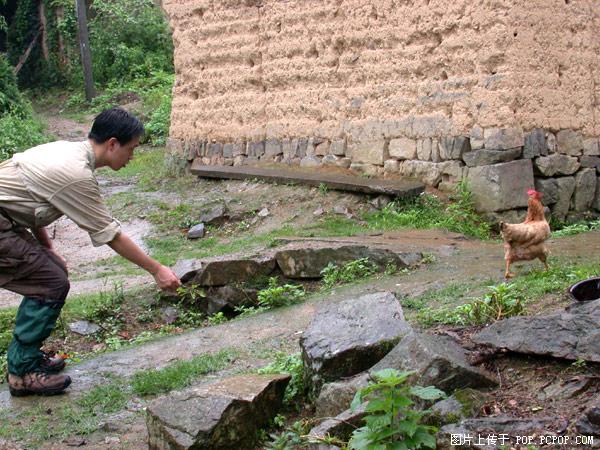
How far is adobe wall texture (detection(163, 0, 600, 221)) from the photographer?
8.52 m

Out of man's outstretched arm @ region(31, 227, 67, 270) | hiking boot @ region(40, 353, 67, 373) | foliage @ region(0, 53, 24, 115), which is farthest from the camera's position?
foliage @ region(0, 53, 24, 115)

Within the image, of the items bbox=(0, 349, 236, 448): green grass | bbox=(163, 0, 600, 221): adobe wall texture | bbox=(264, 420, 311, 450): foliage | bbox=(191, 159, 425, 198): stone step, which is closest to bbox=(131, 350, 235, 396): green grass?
bbox=(0, 349, 236, 448): green grass

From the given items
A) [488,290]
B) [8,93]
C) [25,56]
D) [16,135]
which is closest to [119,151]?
[488,290]

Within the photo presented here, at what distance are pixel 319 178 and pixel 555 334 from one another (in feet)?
20.9

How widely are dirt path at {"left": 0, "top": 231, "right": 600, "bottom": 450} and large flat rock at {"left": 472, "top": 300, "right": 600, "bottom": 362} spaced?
150cm

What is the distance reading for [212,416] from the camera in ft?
12.1

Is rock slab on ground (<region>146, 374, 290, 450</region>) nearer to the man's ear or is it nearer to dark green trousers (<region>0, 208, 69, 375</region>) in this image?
dark green trousers (<region>0, 208, 69, 375</region>)

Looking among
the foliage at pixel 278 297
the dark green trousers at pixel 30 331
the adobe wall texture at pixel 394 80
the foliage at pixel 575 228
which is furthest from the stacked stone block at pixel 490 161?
the dark green trousers at pixel 30 331

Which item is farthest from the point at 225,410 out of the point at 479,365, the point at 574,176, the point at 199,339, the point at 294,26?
the point at 294,26

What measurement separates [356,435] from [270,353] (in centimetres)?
186

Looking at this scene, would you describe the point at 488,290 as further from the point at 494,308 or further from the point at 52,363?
the point at 52,363

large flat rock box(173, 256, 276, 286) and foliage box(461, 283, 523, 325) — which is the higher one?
foliage box(461, 283, 523, 325)

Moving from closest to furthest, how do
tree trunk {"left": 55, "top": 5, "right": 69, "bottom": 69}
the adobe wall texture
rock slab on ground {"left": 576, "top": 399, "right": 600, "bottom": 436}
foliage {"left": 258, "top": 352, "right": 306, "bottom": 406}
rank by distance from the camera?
rock slab on ground {"left": 576, "top": 399, "right": 600, "bottom": 436}
foliage {"left": 258, "top": 352, "right": 306, "bottom": 406}
the adobe wall texture
tree trunk {"left": 55, "top": 5, "right": 69, "bottom": 69}

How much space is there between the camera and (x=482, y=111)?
28.1ft
